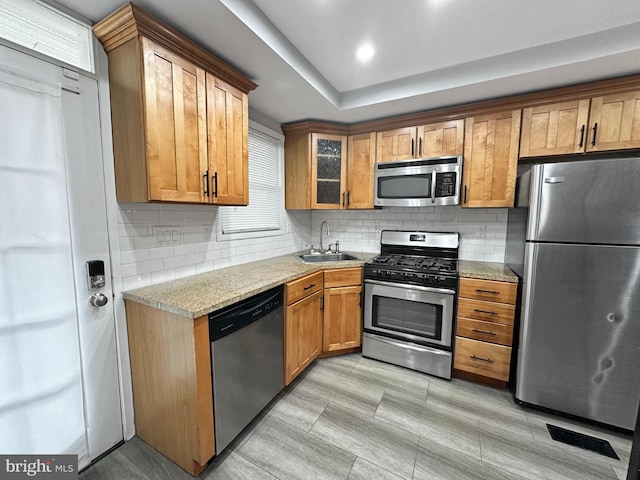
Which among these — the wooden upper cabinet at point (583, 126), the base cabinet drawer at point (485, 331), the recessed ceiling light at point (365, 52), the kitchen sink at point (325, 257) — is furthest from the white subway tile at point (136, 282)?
the wooden upper cabinet at point (583, 126)

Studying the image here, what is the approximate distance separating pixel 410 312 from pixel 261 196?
1.86 m

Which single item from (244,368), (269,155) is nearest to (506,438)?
(244,368)

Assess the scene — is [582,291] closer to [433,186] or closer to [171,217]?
[433,186]

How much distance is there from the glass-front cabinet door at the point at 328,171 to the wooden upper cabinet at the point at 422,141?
413 millimetres

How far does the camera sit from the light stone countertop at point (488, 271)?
6.75ft

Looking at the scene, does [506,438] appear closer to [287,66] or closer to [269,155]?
[287,66]

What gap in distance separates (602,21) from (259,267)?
9.01 feet

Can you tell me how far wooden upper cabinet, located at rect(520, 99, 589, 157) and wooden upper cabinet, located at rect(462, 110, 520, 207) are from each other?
8cm

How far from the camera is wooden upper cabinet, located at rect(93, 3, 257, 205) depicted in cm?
132

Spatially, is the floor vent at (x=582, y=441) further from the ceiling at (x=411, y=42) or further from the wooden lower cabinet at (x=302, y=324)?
the ceiling at (x=411, y=42)

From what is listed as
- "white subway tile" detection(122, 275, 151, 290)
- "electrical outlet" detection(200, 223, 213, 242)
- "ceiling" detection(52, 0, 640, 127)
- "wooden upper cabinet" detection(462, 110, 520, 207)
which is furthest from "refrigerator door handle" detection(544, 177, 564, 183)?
"white subway tile" detection(122, 275, 151, 290)

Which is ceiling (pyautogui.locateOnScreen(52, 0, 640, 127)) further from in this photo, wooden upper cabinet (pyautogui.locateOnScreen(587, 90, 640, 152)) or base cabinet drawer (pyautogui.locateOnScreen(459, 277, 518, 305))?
base cabinet drawer (pyautogui.locateOnScreen(459, 277, 518, 305))

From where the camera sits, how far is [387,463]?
1.50 m

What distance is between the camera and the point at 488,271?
7.20 ft
